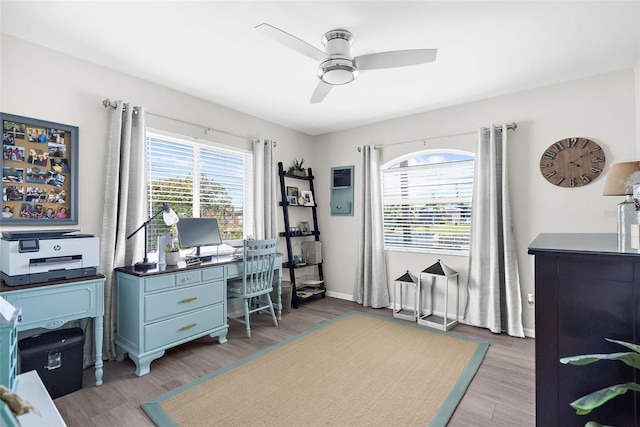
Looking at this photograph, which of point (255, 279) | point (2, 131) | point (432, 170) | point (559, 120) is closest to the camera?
point (2, 131)

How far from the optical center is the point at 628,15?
2062mm

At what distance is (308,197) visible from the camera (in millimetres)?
4891

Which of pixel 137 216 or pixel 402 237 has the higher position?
pixel 137 216

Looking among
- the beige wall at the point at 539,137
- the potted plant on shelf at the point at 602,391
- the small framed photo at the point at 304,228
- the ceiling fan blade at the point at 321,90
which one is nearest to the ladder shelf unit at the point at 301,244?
the small framed photo at the point at 304,228

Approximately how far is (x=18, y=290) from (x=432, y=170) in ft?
13.3

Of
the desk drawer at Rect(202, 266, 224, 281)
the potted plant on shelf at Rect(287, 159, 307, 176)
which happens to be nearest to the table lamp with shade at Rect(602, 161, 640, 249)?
the desk drawer at Rect(202, 266, 224, 281)

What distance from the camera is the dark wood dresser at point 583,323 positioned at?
1.08 meters

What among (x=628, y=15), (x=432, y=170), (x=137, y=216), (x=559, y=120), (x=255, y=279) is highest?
(x=628, y=15)

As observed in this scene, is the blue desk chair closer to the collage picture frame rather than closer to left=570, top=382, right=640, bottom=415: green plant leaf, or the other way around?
the collage picture frame

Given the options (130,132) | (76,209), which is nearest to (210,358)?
(76,209)

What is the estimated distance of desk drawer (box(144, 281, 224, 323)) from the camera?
2553mm

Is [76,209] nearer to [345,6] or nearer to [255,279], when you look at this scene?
[255,279]

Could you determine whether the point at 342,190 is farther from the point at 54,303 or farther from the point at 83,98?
the point at 54,303

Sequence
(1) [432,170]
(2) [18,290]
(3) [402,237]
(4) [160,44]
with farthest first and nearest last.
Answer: (3) [402,237] → (1) [432,170] → (4) [160,44] → (2) [18,290]
